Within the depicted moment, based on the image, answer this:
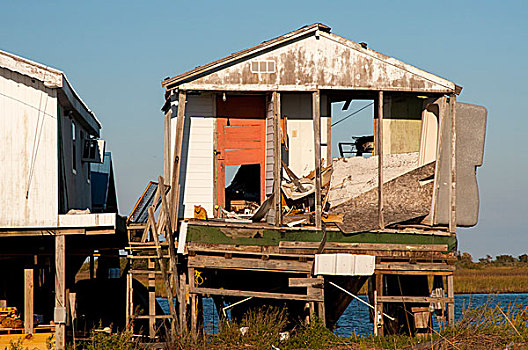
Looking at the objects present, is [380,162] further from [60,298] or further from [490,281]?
[490,281]

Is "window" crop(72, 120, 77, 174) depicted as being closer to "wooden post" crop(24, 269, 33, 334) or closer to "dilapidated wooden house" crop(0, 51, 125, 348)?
"dilapidated wooden house" crop(0, 51, 125, 348)

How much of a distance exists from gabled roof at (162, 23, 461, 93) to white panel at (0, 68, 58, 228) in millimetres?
3558

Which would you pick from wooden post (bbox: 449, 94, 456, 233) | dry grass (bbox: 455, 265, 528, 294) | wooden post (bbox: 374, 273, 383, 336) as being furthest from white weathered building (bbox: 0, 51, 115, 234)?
dry grass (bbox: 455, 265, 528, 294)

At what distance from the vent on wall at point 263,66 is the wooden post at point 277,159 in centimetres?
68

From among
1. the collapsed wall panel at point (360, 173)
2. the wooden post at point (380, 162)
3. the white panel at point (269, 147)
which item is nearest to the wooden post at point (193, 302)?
the white panel at point (269, 147)

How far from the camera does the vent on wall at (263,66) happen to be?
70.6ft

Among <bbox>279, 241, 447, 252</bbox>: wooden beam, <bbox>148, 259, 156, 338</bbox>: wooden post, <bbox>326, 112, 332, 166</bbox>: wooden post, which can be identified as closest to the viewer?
<bbox>148, 259, 156, 338</bbox>: wooden post

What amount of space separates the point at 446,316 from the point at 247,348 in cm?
666

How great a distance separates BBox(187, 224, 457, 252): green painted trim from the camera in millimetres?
20953

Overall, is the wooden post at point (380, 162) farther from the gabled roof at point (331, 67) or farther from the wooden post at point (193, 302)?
the wooden post at point (193, 302)

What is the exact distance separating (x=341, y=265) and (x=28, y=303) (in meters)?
8.70

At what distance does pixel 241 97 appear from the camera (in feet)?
76.2

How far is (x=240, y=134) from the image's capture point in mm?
23000

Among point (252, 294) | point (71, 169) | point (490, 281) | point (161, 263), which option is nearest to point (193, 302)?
point (161, 263)
